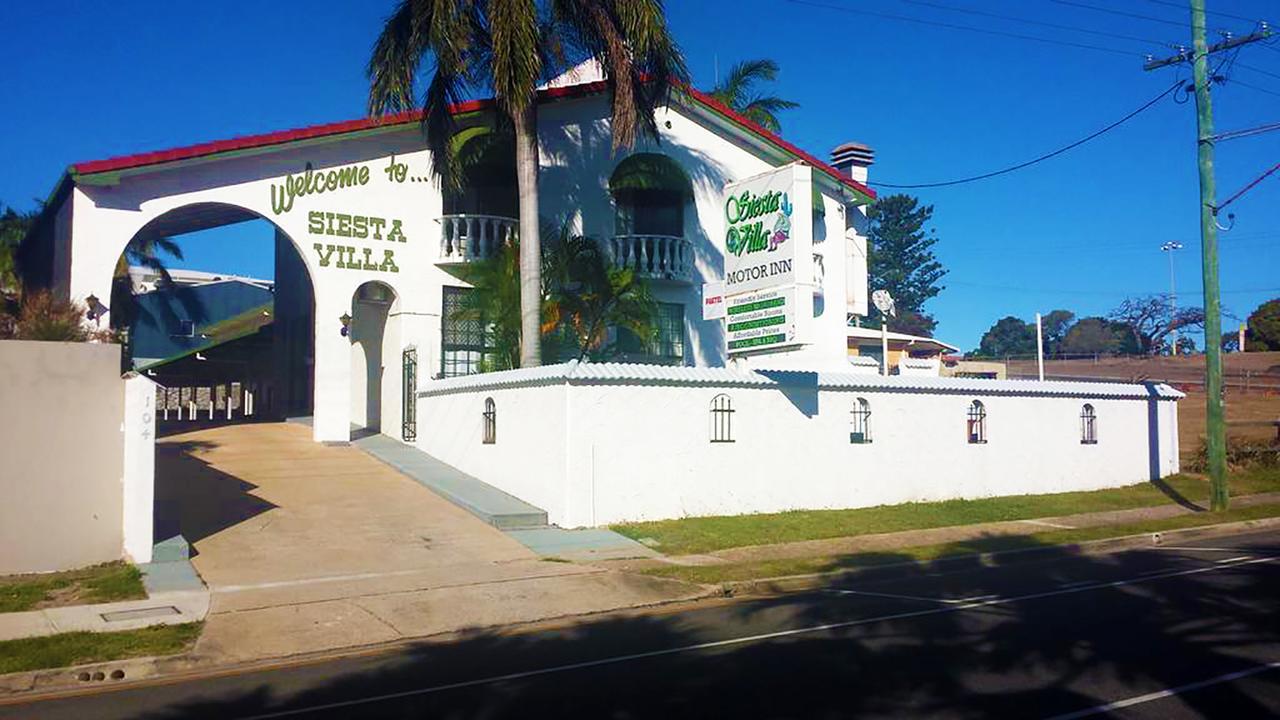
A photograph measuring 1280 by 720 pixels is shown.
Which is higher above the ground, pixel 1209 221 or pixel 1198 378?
pixel 1209 221

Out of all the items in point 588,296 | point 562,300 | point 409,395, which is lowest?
point 409,395

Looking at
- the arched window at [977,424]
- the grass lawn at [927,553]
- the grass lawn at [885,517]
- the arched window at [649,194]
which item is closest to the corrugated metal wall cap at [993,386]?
the arched window at [977,424]

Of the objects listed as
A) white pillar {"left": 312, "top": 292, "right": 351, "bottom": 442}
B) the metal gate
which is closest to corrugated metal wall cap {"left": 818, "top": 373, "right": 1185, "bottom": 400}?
the metal gate

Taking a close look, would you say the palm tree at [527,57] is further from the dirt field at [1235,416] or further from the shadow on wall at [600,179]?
the dirt field at [1235,416]

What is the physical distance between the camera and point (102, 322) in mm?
20672

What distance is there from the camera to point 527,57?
19.5 meters

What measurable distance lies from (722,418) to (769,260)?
2.93m

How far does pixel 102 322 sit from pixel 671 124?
1417cm

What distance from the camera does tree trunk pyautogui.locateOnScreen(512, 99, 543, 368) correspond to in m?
20.2

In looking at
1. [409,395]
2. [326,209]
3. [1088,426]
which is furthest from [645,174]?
[1088,426]

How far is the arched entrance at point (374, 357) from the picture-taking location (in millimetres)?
24984

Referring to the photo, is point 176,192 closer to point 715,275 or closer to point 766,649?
point 715,275

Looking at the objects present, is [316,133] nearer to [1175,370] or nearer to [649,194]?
[649,194]

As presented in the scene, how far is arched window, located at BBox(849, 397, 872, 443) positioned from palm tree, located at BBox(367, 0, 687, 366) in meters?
6.36
